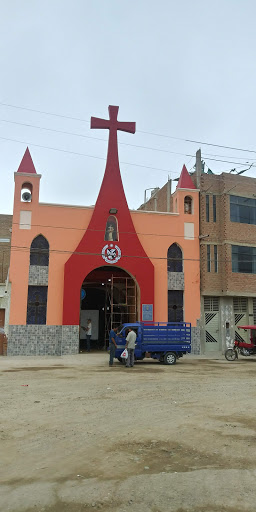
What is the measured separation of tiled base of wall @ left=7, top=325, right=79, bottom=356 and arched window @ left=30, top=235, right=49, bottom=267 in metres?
3.57

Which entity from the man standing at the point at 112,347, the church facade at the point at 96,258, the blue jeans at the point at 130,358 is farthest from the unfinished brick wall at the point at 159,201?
the blue jeans at the point at 130,358

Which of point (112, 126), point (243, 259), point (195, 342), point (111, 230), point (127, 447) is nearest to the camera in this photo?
point (127, 447)

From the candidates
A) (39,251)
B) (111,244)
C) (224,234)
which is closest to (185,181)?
(224,234)

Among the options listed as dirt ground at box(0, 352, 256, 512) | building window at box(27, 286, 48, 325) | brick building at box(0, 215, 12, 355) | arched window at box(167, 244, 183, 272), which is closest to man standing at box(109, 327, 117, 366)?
dirt ground at box(0, 352, 256, 512)

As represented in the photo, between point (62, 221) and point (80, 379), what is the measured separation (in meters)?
12.7

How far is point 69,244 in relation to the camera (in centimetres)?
2441

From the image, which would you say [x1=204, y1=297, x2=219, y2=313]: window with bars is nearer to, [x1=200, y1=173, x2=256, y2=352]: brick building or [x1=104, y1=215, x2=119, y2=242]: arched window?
[x1=200, y1=173, x2=256, y2=352]: brick building

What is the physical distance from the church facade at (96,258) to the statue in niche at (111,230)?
0.06m

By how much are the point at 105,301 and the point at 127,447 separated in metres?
23.3

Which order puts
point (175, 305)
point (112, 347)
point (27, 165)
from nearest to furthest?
point (112, 347)
point (27, 165)
point (175, 305)

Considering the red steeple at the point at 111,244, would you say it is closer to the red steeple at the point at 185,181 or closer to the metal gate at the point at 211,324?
the metal gate at the point at 211,324

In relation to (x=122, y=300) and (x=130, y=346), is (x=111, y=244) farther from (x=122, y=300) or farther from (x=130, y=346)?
(x=130, y=346)

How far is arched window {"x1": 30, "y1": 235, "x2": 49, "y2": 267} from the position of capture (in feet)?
78.3

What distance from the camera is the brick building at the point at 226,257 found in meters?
26.3
